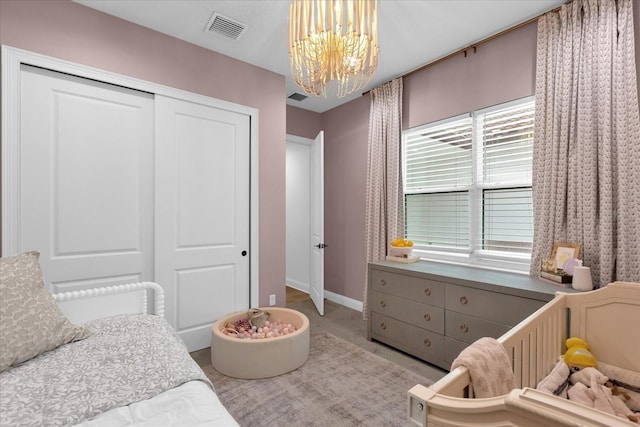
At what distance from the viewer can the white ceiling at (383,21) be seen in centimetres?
217

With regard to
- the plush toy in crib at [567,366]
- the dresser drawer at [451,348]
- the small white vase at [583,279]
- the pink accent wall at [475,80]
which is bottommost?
the dresser drawer at [451,348]

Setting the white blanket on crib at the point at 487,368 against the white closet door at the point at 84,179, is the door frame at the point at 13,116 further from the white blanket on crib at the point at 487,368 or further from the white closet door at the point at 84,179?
the white blanket on crib at the point at 487,368

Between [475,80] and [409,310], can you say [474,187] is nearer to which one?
[475,80]

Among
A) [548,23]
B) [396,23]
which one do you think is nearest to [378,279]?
[396,23]

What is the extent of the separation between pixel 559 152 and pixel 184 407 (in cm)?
257

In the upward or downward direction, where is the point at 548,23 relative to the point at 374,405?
upward

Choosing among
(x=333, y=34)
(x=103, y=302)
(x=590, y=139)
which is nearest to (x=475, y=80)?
(x=590, y=139)

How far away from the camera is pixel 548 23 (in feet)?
7.27

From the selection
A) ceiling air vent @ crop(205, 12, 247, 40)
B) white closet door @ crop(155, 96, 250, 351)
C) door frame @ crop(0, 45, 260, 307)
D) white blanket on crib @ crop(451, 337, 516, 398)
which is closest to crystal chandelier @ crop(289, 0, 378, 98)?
ceiling air vent @ crop(205, 12, 247, 40)

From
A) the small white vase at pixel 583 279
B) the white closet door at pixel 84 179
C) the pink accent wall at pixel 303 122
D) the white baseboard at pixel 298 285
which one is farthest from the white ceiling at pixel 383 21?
the white baseboard at pixel 298 285

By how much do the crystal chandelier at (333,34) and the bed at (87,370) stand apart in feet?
5.10

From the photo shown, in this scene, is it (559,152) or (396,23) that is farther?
(396,23)

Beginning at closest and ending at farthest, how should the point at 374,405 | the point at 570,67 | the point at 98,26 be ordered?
the point at 374,405 → the point at 570,67 → the point at 98,26

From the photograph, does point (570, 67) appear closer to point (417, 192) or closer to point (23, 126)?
point (417, 192)
